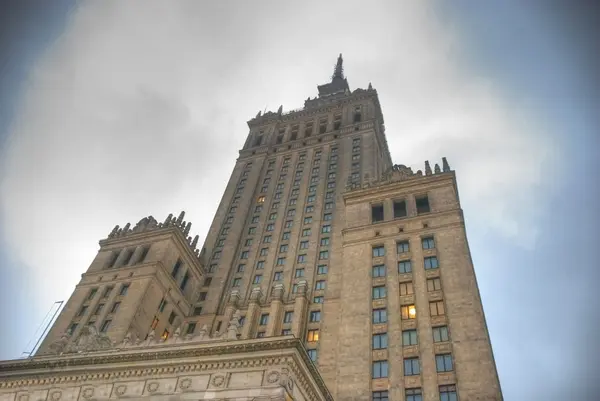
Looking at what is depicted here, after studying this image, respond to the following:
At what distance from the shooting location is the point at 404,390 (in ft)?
136

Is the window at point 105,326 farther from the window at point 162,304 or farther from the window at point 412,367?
the window at point 412,367

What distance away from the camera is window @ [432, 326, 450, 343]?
44.4 meters

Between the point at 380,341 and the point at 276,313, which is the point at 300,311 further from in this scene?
the point at 380,341

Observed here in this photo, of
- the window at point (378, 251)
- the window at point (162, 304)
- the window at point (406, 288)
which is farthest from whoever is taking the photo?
the window at point (162, 304)

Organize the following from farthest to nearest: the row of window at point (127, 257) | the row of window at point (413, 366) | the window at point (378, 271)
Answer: the row of window at point (127, 257) → the window at point (378, 271) → the row of window at point (413, 366)

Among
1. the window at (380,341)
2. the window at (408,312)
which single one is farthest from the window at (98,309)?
the window at (408,312)

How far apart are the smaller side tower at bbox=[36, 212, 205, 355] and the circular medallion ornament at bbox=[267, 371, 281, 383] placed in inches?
1182

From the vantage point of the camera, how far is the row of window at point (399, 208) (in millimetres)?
61997

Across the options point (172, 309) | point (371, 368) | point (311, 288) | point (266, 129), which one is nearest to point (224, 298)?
point (172, 309)

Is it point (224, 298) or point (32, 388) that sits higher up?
point (224, 298)

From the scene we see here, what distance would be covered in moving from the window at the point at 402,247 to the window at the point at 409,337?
1139 centimetres

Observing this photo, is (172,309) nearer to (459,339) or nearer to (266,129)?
(459,339)

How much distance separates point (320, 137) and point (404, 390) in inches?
2643

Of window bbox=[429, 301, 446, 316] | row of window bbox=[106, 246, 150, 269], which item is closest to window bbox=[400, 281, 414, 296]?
window bbox=[429, 301, 446, 316]
